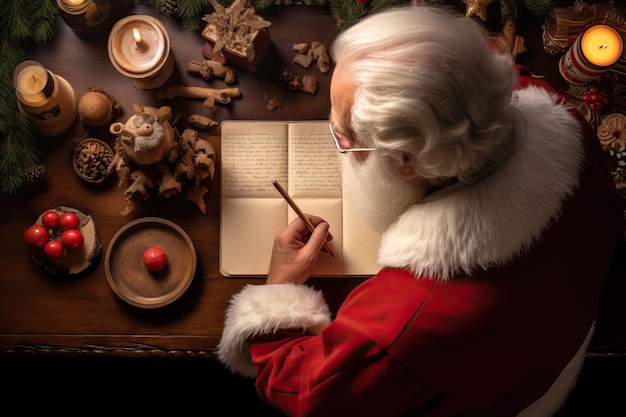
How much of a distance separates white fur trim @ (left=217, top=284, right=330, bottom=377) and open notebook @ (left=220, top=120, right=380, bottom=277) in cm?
13

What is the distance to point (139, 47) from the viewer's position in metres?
1.28

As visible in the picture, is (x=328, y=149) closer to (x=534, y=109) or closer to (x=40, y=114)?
(x=534, y=109)

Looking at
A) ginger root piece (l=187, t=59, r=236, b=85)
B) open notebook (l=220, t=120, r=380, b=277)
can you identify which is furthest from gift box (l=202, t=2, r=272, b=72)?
open notebook (l=220, t=120, r=380, b=277)

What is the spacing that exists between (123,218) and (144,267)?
0.14m

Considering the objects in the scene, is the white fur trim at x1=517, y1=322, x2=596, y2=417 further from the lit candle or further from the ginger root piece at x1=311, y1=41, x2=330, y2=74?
the ginger root piece at x1=311, y1=41, x2=330, y2=74

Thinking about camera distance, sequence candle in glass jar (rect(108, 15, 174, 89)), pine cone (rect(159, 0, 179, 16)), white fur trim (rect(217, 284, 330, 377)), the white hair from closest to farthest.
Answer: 1. the white hair
2. white fur trim (rect(217, 284, 330, 377))
3. candle in glass jar (rect(108, 15, 174, 89))
4. pine cone (rect(159, 0, 179, 16))

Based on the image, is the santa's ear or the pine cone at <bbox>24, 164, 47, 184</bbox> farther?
the pine cone at <bbox>24, 164, 47, 184</bbox>

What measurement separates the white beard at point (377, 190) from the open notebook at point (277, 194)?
0.47ft

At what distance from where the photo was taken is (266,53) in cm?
141

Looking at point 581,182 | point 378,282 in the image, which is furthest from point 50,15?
point 581,182

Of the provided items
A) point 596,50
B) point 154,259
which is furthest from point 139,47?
point 596,50

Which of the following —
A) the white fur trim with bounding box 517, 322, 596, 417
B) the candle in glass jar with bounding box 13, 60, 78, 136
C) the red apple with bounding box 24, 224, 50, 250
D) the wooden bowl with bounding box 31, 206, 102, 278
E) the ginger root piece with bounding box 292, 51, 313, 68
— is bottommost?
the white fur trim with bounding box 517, 322, 596, 417

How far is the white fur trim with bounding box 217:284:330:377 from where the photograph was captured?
45.9 inches

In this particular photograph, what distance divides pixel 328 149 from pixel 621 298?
87 cm
